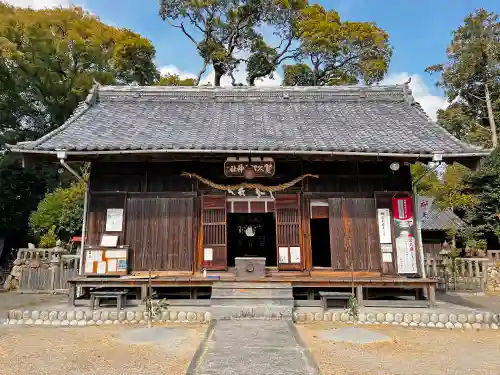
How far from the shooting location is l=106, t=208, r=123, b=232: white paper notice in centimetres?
1016

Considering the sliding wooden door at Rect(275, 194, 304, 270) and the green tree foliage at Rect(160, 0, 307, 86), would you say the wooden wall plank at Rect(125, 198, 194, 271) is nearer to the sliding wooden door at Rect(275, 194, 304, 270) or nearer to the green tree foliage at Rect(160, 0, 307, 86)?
the sliding wooden door at Rect(275, 194, 304, 270)

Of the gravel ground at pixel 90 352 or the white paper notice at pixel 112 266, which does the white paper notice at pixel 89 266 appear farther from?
the gravel ground at pixel 90 352

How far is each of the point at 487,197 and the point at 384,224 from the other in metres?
12.0

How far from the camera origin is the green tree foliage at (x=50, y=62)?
22266 mm

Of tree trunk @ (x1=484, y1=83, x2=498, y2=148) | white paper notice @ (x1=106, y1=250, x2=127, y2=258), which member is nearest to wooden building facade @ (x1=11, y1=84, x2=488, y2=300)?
white paper notice @ (x1=106, y1=250, x2=127, y2=258)

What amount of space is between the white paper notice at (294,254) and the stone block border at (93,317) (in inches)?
112

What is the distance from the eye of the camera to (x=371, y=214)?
33.5 feet

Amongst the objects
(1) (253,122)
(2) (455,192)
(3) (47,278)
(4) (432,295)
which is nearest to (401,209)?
(4) (432,295)

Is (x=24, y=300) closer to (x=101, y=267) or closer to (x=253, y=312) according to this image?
(x=101, y=267)

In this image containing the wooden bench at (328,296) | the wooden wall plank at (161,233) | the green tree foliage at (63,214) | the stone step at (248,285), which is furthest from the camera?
the green tree foliage at (63,214)

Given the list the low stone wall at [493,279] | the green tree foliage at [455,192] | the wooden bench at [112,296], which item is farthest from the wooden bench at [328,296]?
the green tree foliage at [455,192]

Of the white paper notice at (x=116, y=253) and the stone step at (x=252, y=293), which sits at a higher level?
the white paper notice at (x=116, y=253)

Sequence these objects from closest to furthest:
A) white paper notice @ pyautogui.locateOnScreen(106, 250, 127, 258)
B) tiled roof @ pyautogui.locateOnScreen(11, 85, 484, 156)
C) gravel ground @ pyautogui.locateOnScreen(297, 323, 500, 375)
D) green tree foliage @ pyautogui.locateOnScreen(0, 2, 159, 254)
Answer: gravel ground @ pyautogui.locateOnScreen(297, 323, 500, 375) → tiled roof @ pyautogui.locateOnScreen(11, 85, 484, 156) → white paper notice @ pyautogui.locateOnScreen(106, 250, 127, 258) → green tree foliage @ pyautogui.locateOnScreen(0, 2, 159, 254)

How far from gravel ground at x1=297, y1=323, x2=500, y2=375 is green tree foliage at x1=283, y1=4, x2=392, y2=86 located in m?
22.4
